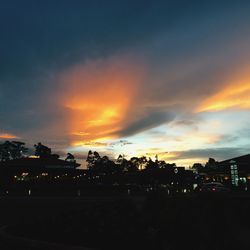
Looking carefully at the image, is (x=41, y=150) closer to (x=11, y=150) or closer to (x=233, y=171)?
(x=11, y=150)

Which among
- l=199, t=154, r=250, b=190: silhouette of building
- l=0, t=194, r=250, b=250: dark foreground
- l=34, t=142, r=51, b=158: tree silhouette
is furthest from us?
l=34, t=142, r=51, b=158: tree silhouette

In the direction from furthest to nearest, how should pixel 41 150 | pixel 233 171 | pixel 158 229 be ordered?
1. pixel 41 150
2. pixel 233 171
3. pixel 158 229

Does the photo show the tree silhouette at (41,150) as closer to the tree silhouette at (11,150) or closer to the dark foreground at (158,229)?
the tree silhouette at (11,150)

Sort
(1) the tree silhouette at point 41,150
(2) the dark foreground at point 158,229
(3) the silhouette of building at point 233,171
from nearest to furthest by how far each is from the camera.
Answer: (2) the dark foreground at point 158,229 < (3) the silhouette of building at point 233,171 < (1) the tree silhouette at point 41,150

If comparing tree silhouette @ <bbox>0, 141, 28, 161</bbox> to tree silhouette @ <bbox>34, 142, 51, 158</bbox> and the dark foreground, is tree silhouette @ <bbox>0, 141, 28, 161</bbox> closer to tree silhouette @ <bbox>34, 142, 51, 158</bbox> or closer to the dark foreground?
tree silhouette @ <bbox>34, 142, 51, 158</bbox>

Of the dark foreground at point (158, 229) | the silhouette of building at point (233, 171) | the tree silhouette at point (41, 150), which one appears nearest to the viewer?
the dark foreground at point (158, 229)

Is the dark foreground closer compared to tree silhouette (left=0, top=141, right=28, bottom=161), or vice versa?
the dark foreground

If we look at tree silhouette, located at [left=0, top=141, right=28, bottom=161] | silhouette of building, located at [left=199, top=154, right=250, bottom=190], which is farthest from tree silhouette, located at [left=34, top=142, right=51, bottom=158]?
silhouette of building, located at [left=199, top=154, right=250, bottom=190]

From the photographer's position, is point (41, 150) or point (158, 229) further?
point (41, 150)

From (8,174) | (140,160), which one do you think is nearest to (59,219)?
(8,174)

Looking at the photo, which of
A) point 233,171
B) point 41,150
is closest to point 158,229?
point 233,171

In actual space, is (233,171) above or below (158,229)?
above

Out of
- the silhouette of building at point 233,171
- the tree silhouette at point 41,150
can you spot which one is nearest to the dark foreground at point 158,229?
the silhouette of building at point 233,171

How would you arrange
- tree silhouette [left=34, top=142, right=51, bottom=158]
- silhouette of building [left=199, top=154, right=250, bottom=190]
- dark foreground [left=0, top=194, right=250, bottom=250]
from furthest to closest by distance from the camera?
tree silhouette [left=34, top=142, right=51, bottom=158] < silhouette of building [left=199, top=154, right=250, bottom=190] < dark foreground [left=0, top=194, right=250, bottom=250]
